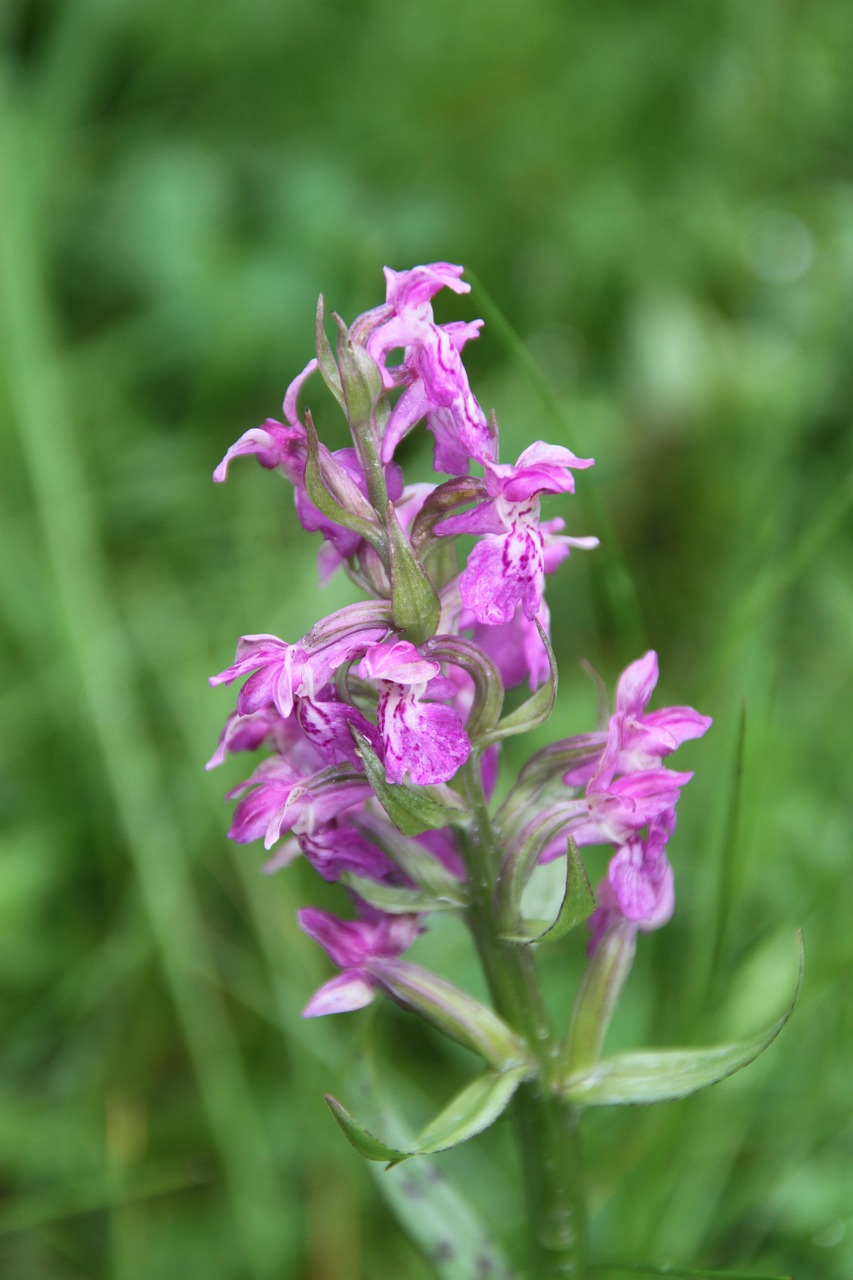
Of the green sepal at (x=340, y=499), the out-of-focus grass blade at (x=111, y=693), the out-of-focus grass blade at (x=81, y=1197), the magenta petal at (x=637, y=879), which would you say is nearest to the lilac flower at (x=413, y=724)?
the green sepal at (x=340, y=499)

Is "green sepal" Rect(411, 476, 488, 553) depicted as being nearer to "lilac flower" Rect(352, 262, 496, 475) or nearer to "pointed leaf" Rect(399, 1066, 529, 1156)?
"lilac flower" Rect(352, 262, 496, 475)

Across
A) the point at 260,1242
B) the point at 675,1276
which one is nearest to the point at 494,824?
the point at 675,1276

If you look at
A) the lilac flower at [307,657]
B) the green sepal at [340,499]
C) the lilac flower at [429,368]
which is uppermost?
the lilac flower at [429,368]

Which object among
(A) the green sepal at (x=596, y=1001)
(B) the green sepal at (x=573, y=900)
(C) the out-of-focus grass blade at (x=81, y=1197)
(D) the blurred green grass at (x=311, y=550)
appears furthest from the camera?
(D) the blurred green grass at (x=311, y=550)

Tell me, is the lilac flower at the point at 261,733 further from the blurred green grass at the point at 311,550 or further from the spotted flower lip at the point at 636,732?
the blurred green grass at the point at 311,550

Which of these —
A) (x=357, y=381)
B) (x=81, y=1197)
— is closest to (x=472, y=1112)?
(x=357, y=381)

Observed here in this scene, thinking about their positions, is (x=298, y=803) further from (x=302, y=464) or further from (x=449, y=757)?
(x=302, y=464)
